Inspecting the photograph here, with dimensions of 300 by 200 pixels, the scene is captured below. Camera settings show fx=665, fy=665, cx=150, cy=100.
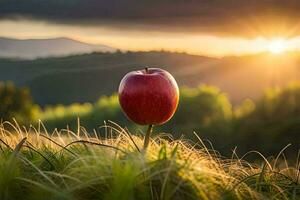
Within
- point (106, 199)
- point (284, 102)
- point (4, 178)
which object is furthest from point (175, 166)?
point (284, 102)

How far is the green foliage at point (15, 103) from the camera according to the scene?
848 inches

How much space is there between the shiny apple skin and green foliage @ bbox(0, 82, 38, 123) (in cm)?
1796

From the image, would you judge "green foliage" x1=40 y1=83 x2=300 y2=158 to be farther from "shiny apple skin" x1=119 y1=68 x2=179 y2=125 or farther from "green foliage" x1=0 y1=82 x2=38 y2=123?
"shiny apple skin" x1=119 y1=68 x2=179 y2=125

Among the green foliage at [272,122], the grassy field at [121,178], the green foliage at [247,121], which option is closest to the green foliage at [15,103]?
the green foliage at [247,121]

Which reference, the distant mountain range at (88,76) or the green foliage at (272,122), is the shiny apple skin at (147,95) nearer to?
the green foliage at (272,122)

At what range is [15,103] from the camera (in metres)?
21.9

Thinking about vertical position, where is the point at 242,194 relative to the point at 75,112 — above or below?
above

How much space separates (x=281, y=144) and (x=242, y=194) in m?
13.2

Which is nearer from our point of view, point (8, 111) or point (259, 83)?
point (8, 111)

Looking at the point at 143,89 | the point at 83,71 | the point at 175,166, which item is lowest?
the point at 83,71

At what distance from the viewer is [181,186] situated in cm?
322

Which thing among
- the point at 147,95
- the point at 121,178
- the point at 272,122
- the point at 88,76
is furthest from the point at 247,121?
the point at 88,76

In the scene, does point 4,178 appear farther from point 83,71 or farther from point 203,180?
point 83,71

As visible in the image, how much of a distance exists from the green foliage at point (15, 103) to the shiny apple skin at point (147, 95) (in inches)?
707
